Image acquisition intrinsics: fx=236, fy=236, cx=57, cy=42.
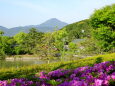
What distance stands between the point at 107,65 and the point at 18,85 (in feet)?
11.2

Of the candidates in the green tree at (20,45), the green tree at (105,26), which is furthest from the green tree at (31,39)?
the green tree at (105,26)

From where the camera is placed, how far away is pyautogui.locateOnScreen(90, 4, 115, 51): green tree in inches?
1821

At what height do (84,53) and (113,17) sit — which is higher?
(113,17)

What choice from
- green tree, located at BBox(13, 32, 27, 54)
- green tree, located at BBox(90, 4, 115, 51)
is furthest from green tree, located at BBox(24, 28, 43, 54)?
green tree, located at BBox(90, 4, 115, 51)

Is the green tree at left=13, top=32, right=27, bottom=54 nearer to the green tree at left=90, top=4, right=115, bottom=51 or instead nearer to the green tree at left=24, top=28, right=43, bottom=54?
the green tree at left=24, top=28, right=43, bottom=54

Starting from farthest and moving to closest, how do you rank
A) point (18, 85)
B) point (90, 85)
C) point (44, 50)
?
point (44, 50), point (18, 85), point (90, 85)

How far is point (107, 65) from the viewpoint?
7.43m

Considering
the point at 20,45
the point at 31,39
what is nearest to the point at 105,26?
the point at 31,39

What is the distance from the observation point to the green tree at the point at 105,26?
46.3m

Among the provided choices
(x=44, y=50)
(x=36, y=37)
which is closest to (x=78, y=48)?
(x=44, y=50)

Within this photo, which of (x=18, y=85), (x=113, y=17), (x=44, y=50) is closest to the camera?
(x=18, y=85)

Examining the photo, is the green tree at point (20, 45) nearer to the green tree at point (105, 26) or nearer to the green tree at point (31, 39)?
the green tree at point (31, 39)

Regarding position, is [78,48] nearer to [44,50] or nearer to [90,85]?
[44,50]

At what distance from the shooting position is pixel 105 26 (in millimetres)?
47375
